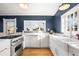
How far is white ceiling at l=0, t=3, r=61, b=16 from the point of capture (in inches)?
165

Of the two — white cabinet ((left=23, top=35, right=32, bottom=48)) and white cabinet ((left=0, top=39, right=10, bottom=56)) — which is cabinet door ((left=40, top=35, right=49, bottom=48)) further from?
white cabinet ((left=0, top=39, right=10, bottom=56))

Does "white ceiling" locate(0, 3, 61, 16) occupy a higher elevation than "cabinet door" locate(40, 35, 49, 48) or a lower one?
higher

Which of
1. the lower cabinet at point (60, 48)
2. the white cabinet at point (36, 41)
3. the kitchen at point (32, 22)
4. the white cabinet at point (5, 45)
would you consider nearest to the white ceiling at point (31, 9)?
the kitchen at point (32, 22)

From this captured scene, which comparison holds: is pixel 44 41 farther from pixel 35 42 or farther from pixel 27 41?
pixel 27 41

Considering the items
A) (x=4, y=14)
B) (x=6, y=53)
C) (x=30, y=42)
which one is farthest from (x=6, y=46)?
(x=4, y=14)

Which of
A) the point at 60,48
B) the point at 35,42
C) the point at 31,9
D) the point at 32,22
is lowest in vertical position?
the point at 35,42

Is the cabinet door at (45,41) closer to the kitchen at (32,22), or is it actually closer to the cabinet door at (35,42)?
the kitchen at (32,22)

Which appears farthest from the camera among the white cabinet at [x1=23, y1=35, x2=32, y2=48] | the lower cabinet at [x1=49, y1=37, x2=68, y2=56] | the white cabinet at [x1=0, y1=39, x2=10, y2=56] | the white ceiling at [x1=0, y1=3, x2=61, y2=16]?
the white cabinet at [x1=23, y1=35, x2=32, y2=48]

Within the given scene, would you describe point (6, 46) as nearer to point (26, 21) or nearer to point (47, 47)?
point (47, 47)

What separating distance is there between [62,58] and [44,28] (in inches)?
170

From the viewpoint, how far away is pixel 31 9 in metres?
4.42

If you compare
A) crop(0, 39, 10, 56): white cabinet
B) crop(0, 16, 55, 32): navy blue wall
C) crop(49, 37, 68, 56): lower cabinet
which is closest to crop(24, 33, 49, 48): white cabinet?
crop(0, 16, 55, 32): navy blue wall

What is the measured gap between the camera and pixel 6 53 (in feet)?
6.67

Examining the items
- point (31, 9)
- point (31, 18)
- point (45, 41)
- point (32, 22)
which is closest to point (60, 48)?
point (45, 41)
